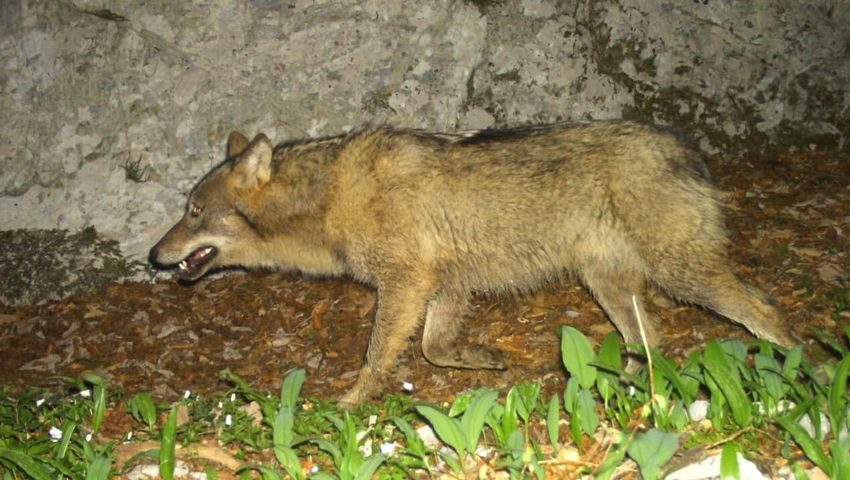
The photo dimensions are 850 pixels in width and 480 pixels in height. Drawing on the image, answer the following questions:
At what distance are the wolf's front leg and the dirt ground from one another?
0.51m

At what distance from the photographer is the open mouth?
684 cm

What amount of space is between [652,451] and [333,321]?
181 inches

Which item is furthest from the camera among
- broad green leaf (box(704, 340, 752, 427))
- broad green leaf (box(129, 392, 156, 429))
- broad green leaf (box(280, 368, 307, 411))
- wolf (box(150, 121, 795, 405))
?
Answer: wolf (box(150, 121, 795, 405))

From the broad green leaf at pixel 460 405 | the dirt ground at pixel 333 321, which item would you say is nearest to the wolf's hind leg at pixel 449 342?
the dirt ground at pixel 333 321

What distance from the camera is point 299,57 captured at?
852cm

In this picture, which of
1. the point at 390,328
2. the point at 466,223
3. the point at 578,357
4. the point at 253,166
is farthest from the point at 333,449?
the point at 253,166

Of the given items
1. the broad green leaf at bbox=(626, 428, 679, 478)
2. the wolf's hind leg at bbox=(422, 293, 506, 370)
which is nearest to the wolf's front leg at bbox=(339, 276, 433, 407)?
the wolf's hind leg at bbox=(422, 293, 506, 370)

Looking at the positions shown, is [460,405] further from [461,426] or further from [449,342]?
[449,342]

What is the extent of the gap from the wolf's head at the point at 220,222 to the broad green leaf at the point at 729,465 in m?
Answer: 4.18

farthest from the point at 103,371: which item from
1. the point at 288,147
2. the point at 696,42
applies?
the point at 696,42

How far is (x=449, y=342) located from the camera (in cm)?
678

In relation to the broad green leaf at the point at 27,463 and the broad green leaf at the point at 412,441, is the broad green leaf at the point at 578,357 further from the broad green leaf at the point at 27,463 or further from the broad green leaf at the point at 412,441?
the broad green leaf at the point at 27,463

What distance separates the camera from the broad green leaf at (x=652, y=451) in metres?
3.53

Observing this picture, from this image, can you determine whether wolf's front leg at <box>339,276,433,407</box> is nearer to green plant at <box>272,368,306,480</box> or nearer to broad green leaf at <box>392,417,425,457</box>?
green plant at <box>272,368,306,480</box>
